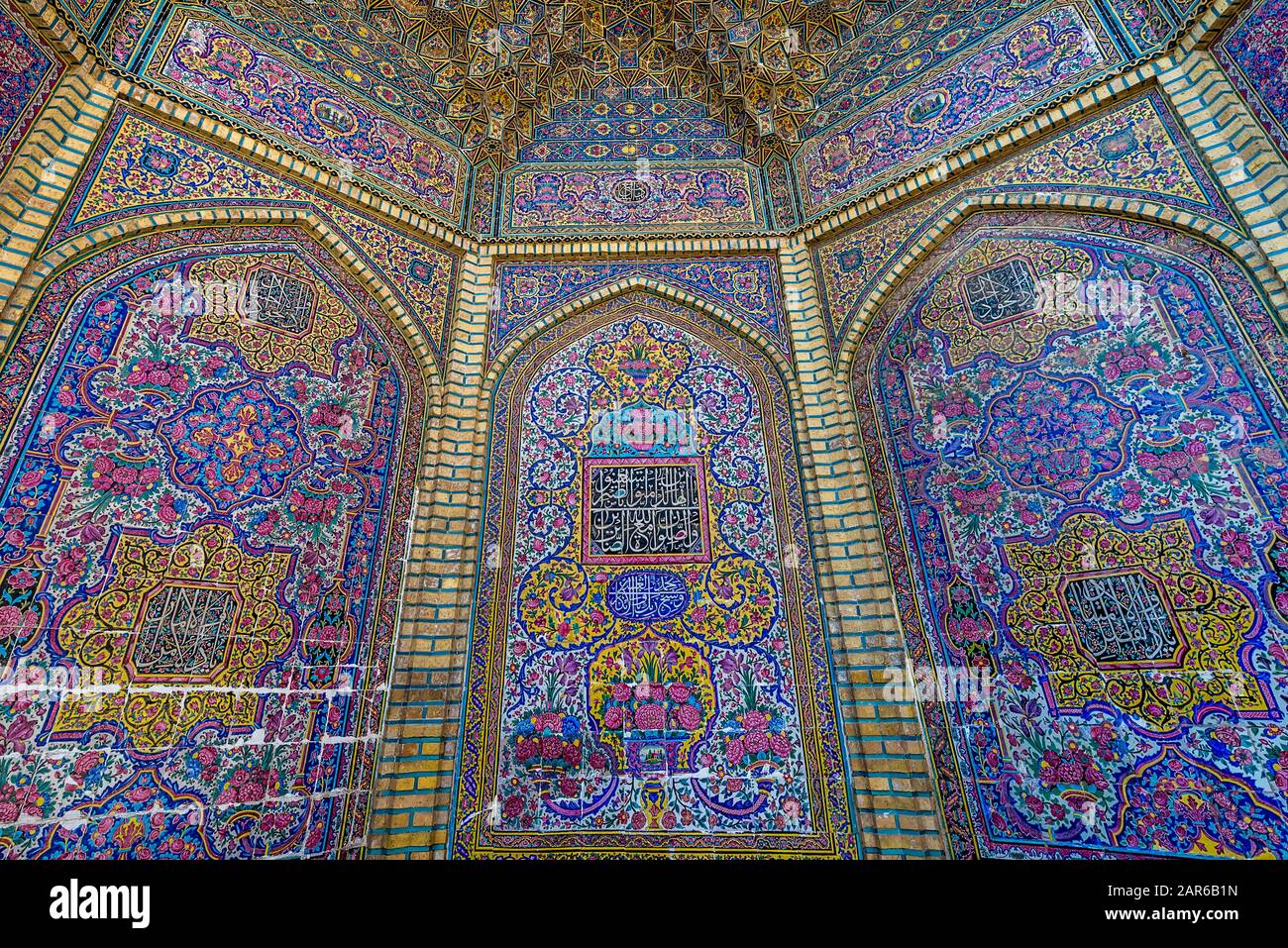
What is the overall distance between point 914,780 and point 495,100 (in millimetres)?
6030

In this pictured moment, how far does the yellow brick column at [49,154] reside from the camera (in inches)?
122

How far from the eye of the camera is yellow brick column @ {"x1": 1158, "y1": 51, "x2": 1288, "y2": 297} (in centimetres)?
308

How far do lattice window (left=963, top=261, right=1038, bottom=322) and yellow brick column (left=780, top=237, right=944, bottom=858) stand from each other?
977 millimetres

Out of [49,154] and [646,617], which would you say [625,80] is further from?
[646,617]

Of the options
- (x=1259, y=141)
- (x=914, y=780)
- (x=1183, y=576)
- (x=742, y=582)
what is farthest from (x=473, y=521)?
(x=1259, y=141)

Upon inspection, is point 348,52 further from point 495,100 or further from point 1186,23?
point 1186,23

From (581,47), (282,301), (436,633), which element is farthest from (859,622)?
(581,47)

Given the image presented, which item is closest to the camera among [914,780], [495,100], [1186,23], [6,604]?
[6,604]

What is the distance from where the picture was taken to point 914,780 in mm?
3107

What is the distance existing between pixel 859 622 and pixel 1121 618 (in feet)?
4.12

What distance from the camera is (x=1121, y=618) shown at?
2980mm

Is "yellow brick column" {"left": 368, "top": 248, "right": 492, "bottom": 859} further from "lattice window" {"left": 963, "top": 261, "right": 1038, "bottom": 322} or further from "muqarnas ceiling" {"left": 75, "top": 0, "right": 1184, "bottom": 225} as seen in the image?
"lattice window" {"left": 963, "top": 261, "right": 1038, "bottom": 322}

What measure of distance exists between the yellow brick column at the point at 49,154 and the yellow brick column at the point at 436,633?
2229mm

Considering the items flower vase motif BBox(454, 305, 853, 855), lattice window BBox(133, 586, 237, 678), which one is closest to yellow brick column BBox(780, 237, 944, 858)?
flower vase motif BBox(454, 305, 853, 855)
